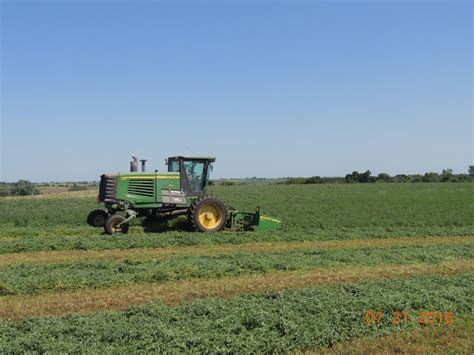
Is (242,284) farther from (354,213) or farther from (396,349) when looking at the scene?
(354,213)

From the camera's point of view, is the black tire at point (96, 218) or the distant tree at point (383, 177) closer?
the black tire at point (96, 218)

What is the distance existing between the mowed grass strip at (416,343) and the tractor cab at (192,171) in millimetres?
9358

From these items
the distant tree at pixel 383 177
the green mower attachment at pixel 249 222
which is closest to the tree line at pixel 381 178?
the distant tree at pixel 383 177

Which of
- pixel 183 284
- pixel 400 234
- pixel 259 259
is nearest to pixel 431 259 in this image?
pixel 259 259

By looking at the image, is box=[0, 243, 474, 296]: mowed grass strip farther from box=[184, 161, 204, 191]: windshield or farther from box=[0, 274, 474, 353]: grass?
box=[184, 161, 204, 191]: windshield

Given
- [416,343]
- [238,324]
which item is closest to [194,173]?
[238,324]

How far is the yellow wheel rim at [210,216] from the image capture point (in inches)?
→ 505

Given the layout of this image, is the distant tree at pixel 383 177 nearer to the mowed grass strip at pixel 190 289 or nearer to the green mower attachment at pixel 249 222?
the green mower attachment at pixel 249 222

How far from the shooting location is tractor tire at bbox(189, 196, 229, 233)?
12.6 meters

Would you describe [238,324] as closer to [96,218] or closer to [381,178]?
[96,218]

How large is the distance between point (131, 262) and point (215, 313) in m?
3.82

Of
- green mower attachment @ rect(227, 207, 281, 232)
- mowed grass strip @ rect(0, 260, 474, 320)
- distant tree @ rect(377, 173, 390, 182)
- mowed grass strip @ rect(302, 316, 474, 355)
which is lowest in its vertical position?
mowed grass strip @ rect(302, 316, 474, 355)
